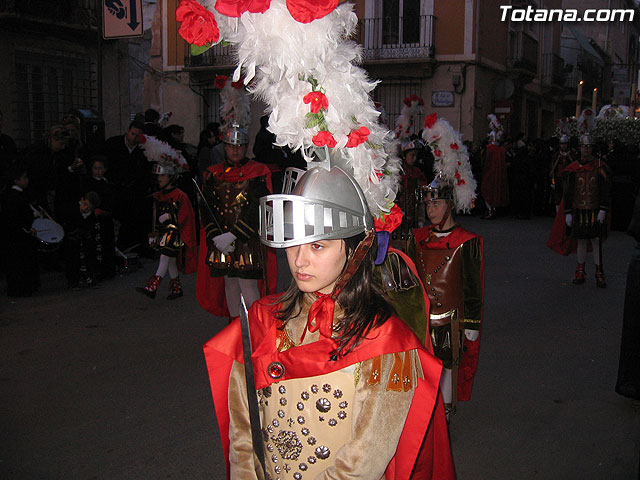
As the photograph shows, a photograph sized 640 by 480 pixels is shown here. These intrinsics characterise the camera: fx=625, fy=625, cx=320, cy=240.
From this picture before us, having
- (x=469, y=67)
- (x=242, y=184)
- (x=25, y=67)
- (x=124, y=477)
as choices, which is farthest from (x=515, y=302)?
(x=469, y=67)

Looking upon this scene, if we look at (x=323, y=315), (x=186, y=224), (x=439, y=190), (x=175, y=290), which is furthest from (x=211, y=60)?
(x=323, y=315)

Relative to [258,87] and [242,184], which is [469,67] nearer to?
[242,184]

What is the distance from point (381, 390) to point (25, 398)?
3.70 m

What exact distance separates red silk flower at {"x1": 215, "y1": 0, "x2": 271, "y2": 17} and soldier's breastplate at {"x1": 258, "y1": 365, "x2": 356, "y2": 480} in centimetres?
113

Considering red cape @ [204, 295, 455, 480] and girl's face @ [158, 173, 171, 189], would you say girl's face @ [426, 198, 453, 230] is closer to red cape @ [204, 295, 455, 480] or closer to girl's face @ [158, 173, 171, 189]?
red cape @ [204, 295, 455, 480]

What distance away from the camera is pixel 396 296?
8.58 ft

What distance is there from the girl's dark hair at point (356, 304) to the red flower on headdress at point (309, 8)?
0.70 m

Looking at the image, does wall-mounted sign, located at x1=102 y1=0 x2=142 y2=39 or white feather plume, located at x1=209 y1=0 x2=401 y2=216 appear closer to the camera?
white feather plume, located at x1=209 y1=0 x2=401 y2=216

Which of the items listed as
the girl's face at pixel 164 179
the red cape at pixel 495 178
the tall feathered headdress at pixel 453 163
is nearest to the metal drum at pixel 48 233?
A: the girl's face at pixel 164 179

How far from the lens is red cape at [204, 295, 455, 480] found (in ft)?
6.40

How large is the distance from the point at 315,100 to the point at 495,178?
1511 centimetres

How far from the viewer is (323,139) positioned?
6.43ft

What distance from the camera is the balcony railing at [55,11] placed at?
12.2m

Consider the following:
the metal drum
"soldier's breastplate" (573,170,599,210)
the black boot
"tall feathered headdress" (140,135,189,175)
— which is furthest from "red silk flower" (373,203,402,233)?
"soldier's breastplate" (573,170,599,210)
